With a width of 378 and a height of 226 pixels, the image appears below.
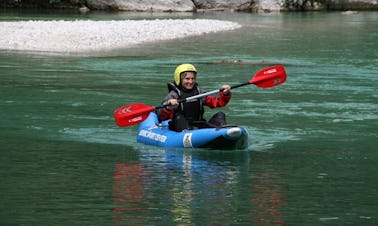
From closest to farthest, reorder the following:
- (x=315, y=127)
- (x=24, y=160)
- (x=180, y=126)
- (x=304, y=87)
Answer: (x=24, y=160), (x=180, y=126), (x=315, y=127), (x=304, y=87)

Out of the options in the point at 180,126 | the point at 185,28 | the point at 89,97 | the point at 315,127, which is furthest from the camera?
the point at 185,28

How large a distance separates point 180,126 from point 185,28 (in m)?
24.5

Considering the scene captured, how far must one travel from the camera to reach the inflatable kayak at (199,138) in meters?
10.4

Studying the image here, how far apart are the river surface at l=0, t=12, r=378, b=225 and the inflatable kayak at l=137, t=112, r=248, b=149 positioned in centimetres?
10

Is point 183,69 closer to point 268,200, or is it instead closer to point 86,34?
point 268,200

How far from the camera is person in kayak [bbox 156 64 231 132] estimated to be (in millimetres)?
11055

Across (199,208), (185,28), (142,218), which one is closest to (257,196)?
(199,208)

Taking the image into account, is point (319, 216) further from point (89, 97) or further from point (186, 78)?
point (89, 97)

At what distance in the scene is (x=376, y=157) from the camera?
Answer: 34.5 feet

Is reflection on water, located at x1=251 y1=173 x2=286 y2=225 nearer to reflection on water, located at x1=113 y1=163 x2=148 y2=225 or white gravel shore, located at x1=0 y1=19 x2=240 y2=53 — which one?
reflection on water, located at x1=113 y1=163 x2=148 y2=225

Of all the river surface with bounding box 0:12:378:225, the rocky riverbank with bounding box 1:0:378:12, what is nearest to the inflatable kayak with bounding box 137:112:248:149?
the river surface with bounding box 0:12:378:225

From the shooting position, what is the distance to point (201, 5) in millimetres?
55594

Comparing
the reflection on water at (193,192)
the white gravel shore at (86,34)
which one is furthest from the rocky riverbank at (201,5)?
the reflection on water at (193,192)

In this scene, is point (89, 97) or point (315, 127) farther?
point (89, 97)
